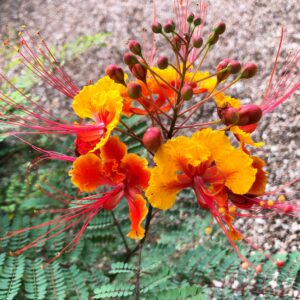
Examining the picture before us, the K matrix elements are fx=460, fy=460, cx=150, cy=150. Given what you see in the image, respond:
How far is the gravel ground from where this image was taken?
307 centimetres

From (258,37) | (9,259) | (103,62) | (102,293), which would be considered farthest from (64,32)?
(102,293)

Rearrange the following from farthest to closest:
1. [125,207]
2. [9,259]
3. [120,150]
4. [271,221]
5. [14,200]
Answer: [271,221] → [14,200] → [125,207] → [9,259] → [120,150]

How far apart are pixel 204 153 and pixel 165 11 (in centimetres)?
369

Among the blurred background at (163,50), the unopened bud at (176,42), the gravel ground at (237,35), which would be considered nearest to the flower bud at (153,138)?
the unopened bud at (176,42)

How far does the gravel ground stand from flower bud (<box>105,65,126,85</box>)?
1802 millimetres

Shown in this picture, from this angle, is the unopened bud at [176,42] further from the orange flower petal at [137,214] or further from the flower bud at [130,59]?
the orange flower petal at [137,214]

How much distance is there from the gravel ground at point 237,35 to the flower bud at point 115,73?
5.91ft

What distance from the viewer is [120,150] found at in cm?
138

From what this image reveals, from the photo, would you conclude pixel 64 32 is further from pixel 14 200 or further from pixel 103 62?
pixel 14 200

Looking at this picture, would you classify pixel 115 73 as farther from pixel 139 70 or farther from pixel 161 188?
pixel 161 188

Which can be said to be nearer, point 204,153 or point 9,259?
point 204,153

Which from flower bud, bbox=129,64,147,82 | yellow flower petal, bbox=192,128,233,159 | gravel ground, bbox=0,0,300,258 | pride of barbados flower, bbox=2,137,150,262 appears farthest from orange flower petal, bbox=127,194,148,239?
gravel ground, bbox=0,0,300,258

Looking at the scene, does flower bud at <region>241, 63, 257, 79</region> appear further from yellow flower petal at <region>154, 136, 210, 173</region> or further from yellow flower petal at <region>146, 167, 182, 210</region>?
yellow flower petal at <region>146, 167, 182, 210</region>

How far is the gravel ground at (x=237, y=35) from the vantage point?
10.1 ft
